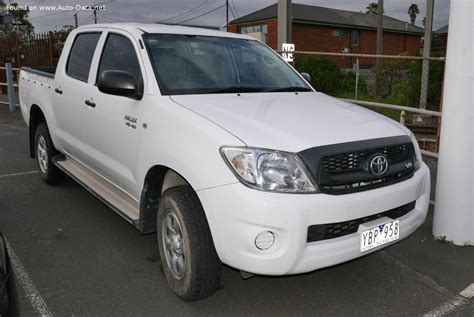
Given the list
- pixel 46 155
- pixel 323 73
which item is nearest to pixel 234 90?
pixel 46 155

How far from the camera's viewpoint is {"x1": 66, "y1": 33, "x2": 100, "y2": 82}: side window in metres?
4.68

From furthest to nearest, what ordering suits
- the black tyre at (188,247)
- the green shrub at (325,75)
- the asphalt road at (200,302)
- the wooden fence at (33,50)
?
the green shrub at (325,75) < the wooden fence at (33,50) < the asphalt road at (200,302) < the black tyre at (188,247)

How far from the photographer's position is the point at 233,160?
8.96 ft

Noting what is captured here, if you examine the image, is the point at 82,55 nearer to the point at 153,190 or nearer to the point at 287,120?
the point at 153,190

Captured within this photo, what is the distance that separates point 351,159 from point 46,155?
13.4 ft

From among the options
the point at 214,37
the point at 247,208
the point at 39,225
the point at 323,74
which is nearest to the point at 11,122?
the point at 39,225

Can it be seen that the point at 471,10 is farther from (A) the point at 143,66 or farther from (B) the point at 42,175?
(B) the point at 42,175

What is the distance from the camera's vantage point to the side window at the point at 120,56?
3.87m

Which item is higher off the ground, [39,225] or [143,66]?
[143,66]

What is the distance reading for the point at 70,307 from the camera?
3.14m

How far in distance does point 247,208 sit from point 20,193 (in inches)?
155

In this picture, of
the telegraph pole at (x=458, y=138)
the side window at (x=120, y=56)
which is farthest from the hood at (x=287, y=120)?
the telegraph pole at (x=458, y=138)

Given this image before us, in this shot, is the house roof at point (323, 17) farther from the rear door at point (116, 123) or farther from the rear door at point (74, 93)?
the rear door at point (116, 123)

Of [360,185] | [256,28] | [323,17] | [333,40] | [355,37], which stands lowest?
[360,185]
